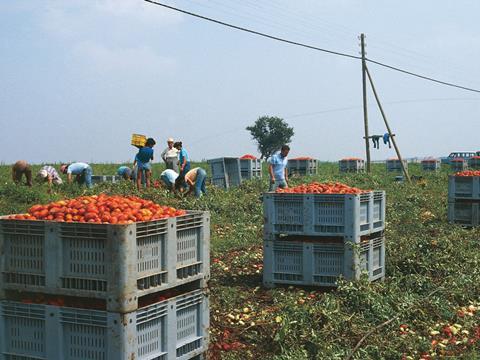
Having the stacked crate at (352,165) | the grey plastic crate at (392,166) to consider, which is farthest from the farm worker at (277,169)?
the grey plastic crate at (392,166)

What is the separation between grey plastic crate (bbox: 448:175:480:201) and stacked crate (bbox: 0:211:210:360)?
9896mm

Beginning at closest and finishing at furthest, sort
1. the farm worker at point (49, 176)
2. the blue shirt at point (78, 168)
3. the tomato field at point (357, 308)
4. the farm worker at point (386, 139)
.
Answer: the tomato field at point (357, 308) < the farm worker at point (49, 176) < the blue shirt at point (78, 168) < the farm worker at point (386, 139)

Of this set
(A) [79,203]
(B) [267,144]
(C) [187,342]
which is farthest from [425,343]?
(B) [267,144]

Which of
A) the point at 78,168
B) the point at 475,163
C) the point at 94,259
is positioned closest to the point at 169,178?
the point at 78,168

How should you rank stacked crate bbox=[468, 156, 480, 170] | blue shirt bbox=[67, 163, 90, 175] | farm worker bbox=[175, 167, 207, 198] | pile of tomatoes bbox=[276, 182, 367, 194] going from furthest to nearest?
1. stacked crate bbox=[468, 156, 480, 170]
2. blue shirt bbox=[67, 163, 90, 175]
3. farm worker bbox=[175, 167, 207, 198]
4. pile of tomatoes bbox=[276, 182, 367, 194]

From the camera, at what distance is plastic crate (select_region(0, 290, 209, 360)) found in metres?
4.35

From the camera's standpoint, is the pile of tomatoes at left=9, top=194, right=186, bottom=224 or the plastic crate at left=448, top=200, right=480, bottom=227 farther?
Result: the plastic crate at left=448, top=200, right=480, bottom=227

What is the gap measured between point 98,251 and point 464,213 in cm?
1088

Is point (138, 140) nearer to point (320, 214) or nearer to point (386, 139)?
point (320, 214)

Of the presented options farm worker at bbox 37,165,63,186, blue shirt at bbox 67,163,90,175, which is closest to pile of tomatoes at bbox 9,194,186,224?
farm worker at bbox 37,165,63,186

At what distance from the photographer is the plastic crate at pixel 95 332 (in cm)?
435

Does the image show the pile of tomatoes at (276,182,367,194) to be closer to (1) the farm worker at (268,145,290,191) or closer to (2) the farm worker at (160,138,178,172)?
(1) the farm worker at (268,145,290,191)

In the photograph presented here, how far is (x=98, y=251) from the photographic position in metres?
4.42

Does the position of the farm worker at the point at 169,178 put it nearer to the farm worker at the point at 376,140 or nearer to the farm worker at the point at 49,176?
the farm worker at the point at 49,176
